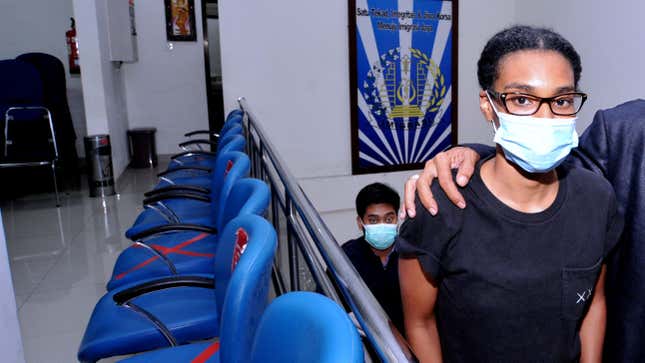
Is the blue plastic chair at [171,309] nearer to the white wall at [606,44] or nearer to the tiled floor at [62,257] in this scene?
the tiled floor at [62,257]

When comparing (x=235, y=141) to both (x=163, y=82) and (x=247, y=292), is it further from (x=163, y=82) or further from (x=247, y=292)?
(x=163, y=82)

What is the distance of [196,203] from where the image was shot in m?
3.19

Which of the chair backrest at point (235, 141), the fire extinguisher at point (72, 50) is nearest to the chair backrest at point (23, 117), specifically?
the fire extinguisher at point (72, 50)

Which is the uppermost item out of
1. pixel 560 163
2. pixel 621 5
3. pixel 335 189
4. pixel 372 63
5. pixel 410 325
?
pixel 621 5

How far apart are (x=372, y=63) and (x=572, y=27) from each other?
5.81 ft

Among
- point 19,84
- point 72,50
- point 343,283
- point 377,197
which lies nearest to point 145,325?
point 343,283

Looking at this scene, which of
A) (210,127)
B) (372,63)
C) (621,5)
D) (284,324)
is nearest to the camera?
(284,324)

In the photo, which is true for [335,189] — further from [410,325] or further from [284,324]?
[284,324]

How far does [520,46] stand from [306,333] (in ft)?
2.46

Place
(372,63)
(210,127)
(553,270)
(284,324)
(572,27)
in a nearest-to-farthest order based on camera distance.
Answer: (284,324) < (553,270) < (572,27) < (372,63) < (210,127)

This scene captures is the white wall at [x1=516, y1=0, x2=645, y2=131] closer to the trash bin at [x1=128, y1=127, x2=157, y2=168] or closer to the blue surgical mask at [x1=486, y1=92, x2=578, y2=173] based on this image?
the blue surgical mask at [x1=486, y1=92, x2=578, y2=173]

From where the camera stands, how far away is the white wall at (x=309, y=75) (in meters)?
Answer: 4.54

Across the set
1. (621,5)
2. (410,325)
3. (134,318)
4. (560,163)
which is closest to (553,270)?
(560,163)

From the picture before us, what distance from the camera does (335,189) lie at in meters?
5.09
